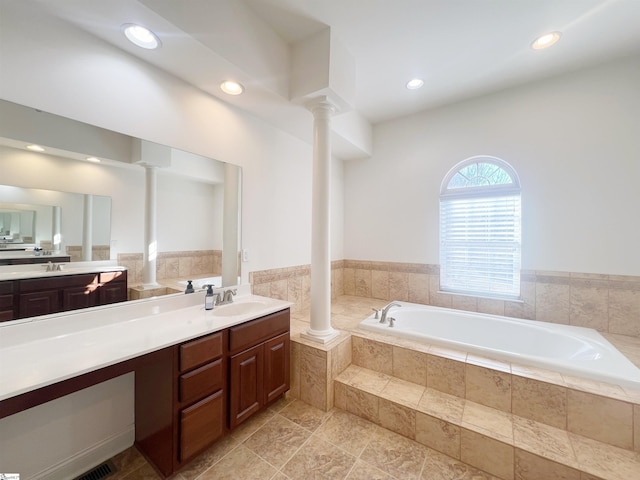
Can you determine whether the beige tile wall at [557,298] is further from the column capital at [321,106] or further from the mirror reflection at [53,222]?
the mirror reflection at [53,222]

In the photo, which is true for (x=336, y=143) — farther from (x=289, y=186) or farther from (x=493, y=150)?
(x=493, y=150)

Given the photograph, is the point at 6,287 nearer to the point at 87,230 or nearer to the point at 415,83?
the point at 87,230

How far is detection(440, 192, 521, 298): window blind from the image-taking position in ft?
9.00

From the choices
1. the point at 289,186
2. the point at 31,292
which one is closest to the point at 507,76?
the point at 289,186

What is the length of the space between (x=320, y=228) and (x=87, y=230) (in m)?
1.57

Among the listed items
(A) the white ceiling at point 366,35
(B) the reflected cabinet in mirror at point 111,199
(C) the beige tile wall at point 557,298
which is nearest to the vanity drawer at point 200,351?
(B) the reflected cabinet in mirror at point 111,199

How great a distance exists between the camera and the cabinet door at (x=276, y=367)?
1858 mm

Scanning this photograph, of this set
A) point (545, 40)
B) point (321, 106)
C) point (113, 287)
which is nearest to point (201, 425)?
point (113, 287)

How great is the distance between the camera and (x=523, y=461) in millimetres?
1408

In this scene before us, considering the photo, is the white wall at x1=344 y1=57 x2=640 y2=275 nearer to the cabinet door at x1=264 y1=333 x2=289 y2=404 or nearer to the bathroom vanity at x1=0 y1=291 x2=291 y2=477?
the cabinet door at x1=264 y1=333 x2=289 y2=404

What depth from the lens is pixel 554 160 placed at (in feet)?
8.19

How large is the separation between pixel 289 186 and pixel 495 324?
2589 mm

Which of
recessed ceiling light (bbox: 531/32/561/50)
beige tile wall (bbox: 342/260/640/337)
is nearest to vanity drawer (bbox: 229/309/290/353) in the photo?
beige tile wall (bbox: 342/260/640/337)

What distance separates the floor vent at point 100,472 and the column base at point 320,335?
1396 mm
